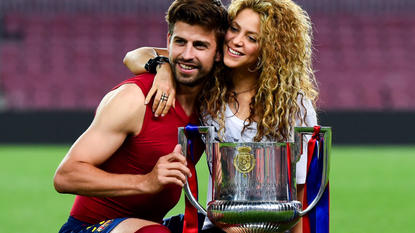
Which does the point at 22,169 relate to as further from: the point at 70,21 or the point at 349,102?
the point at 349,102

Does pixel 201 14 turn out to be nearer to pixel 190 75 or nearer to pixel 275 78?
pixel 190 75

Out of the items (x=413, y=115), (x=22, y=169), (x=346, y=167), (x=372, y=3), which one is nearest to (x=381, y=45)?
(x=372, y=3)

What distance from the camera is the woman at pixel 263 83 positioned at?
88.0 inches

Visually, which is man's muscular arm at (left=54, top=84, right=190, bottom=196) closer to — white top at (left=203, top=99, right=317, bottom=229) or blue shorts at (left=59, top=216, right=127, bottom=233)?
blue shorts at (left=59, top=216, right=127, bottom=233)

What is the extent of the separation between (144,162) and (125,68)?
38.2 feet

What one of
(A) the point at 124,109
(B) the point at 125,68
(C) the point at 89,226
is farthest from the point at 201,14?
(B) the point at 125,68

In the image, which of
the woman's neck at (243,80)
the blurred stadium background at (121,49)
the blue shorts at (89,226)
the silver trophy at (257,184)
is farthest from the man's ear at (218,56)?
the blurred stadium background at (121,49)

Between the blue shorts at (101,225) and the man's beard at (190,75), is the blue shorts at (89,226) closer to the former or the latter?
the blue shorts at (101,225)

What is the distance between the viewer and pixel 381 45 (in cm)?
1451

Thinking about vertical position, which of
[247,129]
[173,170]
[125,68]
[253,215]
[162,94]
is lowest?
[253,215]

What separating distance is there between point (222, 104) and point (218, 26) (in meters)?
0.33

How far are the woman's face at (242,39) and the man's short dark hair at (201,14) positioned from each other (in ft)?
0.15

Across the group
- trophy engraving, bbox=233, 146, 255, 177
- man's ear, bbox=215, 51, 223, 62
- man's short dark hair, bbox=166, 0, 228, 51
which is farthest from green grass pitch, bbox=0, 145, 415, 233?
trophy engraving, bbox=233, 146, 255, 177

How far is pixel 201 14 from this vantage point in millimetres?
2158
